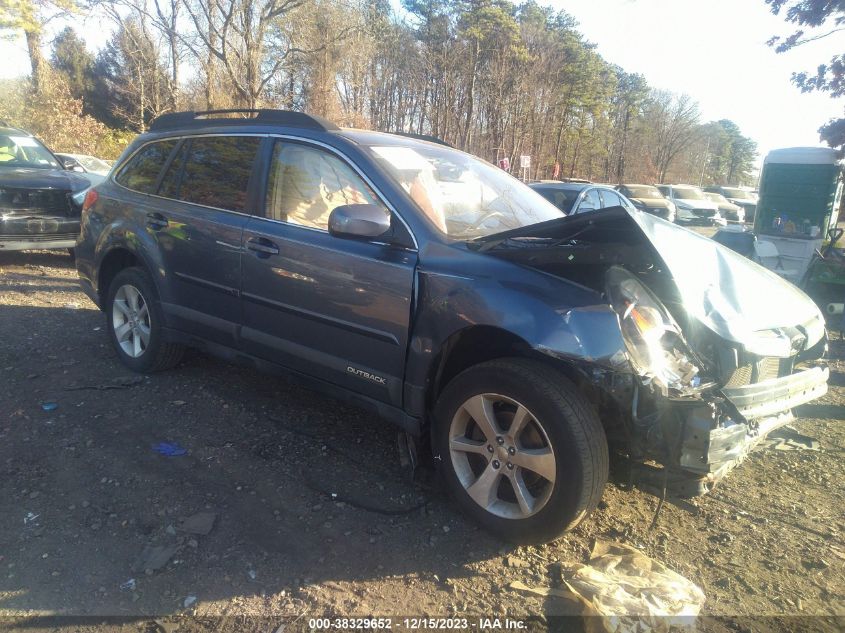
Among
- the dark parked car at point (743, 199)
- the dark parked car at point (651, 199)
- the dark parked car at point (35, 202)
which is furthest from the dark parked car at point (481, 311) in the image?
the dark parked car at point (743, 199)

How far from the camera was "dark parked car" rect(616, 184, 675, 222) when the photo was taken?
1836 cm

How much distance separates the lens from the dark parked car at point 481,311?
2.63 metres

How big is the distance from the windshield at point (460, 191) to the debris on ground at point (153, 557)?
78.8 inches

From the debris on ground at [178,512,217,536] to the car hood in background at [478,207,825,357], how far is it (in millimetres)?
1863

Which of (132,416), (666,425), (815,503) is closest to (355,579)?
(666,425)

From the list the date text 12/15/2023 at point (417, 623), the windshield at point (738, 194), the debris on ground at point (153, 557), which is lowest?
the debris on ground at point (153, 557)

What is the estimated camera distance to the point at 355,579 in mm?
2607

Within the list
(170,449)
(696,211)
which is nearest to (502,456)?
(170,449)

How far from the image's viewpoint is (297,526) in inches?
116

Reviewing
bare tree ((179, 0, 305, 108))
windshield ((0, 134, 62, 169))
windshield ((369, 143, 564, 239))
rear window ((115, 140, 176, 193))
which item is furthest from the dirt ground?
bare tree ((179, 0, 305, 108))

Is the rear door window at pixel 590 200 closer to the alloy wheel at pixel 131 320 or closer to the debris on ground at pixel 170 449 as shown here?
the alloy wheel at pixel 131 320

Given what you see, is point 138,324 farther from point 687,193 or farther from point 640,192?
point 687,193

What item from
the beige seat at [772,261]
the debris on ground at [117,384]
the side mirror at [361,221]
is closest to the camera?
the side mirror at [361,221]

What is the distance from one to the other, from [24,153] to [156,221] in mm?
6441
